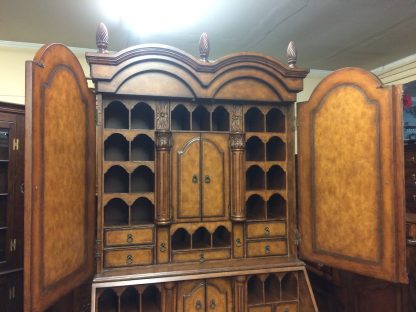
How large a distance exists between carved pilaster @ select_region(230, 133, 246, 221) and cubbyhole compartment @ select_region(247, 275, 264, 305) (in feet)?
1.37

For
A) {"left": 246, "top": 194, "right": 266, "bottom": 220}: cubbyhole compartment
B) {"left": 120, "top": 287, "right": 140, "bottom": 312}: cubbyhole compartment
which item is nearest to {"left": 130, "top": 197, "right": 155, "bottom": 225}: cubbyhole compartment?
{"left": 120, "top": 287, "right": 140, "bottom": 312}: cubbyhole compartment

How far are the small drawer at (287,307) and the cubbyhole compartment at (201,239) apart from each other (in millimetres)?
529

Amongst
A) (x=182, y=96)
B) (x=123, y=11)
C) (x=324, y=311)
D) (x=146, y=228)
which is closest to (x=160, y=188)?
(x=146, y=228)

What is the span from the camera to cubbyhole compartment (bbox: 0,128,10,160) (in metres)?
2.10

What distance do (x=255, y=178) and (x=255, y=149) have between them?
19cm

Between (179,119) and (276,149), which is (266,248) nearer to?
(276,149)

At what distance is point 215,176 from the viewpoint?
1.79 metres

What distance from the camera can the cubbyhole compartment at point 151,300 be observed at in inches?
68.3

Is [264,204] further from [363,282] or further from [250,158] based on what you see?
[363,282]

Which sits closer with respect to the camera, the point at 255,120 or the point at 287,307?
the point at 287,307

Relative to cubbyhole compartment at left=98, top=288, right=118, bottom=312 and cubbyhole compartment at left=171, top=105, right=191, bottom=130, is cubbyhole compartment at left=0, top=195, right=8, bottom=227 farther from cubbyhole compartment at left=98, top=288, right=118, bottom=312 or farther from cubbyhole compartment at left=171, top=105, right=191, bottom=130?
cubbyhole compartment at left=171, top=105, right=191, bottom=130

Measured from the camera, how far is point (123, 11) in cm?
206

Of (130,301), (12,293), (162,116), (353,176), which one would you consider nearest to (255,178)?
(353,176)

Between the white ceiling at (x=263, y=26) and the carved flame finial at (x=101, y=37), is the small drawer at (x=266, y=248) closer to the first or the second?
the carved flame finial at (x=101, y=37)
